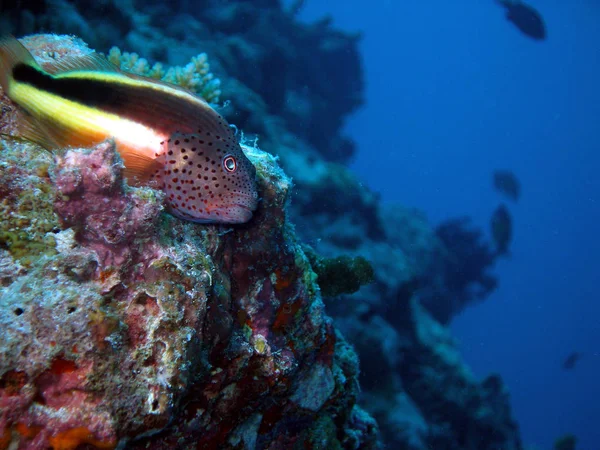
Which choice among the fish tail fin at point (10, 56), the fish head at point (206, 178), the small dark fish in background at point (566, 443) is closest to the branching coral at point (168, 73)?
the fish tail fin at point (10, 56)

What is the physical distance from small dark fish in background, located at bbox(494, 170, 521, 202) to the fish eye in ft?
110

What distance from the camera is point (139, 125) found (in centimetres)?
190

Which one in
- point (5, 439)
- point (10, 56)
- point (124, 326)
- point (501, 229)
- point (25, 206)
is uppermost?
point (501, 229)

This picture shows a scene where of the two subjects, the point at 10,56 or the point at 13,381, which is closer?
the point at 13,381

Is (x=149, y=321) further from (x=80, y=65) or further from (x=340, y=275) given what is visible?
(x=340, y=275)

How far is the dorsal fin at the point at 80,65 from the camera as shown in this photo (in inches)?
77.1

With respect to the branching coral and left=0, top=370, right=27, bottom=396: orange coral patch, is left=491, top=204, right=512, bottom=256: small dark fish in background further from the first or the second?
left=0, top=370, right=27, bottom=396: orange coral patch

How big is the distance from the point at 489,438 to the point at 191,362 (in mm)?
14980

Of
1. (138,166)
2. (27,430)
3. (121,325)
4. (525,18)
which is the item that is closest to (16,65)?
(138,166)

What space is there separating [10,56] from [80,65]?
1.05ft

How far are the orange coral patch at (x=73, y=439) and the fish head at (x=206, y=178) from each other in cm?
111

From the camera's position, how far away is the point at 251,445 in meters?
3.02

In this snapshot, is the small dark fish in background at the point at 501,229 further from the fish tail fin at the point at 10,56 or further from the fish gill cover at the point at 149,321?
the fish tail fin at the point at 10,56

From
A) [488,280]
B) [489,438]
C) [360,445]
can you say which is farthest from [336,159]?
[360,445]
